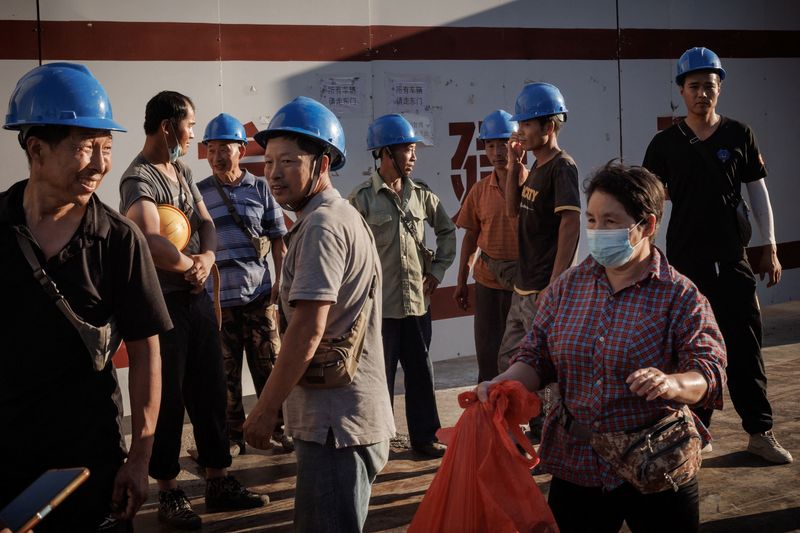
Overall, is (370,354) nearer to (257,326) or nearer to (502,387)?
(502,387)

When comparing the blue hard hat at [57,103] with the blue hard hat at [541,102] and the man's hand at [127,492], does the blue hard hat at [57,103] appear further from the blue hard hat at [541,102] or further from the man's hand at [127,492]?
the blue hard hat at [541,102]

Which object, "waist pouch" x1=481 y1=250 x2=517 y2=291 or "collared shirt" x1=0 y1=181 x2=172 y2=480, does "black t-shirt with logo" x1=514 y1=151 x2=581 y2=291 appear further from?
"collared shirt" x1=0 y1=181 x2=172 y2=480

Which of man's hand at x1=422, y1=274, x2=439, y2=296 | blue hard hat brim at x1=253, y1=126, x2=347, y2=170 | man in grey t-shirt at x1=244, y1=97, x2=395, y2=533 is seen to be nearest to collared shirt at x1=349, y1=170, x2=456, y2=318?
man's hand at x1=422, y1=274, x2=439, y2=296

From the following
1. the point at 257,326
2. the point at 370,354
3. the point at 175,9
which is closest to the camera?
the point at 370,354

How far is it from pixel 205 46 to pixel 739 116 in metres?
6.41

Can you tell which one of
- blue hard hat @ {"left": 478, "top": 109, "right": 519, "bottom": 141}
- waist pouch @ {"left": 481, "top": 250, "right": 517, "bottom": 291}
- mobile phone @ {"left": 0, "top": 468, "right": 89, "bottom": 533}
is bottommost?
mobile phone @ {"left": 0, "top": 468, "right": 89, "bottom": 533}

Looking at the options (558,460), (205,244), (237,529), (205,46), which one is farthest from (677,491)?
(205,46)

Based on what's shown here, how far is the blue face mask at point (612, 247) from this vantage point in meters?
3.02

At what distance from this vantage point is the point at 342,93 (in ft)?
26.2

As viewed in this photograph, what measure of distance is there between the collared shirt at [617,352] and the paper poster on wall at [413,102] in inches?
214

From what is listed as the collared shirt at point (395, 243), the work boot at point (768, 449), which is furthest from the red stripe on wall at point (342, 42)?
the work boot at point (768, 449)

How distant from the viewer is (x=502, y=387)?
117 inches

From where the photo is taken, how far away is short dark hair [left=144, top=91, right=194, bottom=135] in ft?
15.9

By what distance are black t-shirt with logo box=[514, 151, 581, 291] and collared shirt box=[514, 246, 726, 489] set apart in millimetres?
2202
